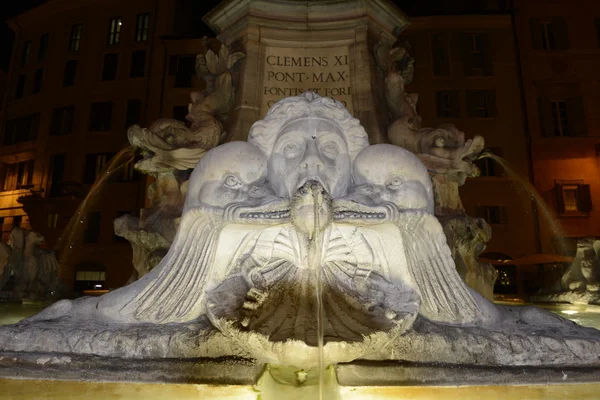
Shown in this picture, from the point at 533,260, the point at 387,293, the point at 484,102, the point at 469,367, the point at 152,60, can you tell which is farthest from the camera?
the point at 152,60

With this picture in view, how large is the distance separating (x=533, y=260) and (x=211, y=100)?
16050 millimetres

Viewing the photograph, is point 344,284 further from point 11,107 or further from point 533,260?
point 11,107

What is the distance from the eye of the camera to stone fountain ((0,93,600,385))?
2100 mm

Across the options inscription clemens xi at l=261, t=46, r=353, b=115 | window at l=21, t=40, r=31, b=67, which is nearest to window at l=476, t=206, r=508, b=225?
inscription clemens xi at l=261, t=46, r=353, b=115

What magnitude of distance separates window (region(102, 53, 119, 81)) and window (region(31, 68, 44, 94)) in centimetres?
485

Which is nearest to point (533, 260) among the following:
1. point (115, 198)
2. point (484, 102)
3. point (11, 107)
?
point (484, 102)

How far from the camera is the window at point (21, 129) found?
30438 mm

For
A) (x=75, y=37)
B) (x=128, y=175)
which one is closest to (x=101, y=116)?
(x=128, y=175)

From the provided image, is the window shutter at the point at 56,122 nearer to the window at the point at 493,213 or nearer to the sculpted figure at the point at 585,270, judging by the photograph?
the window at the point at 493,213

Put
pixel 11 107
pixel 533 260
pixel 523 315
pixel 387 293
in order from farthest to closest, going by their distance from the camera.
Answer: pixel 11 107, pixel 533 260, pixel 523 315, pixel 387 293

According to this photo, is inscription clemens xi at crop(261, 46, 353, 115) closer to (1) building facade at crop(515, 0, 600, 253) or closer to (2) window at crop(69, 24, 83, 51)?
(1) building facade at crop(515, 0, 600, 253)

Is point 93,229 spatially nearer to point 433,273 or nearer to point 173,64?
point 173,64

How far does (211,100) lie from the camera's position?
19.2 ft

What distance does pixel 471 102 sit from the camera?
26.1 meters
